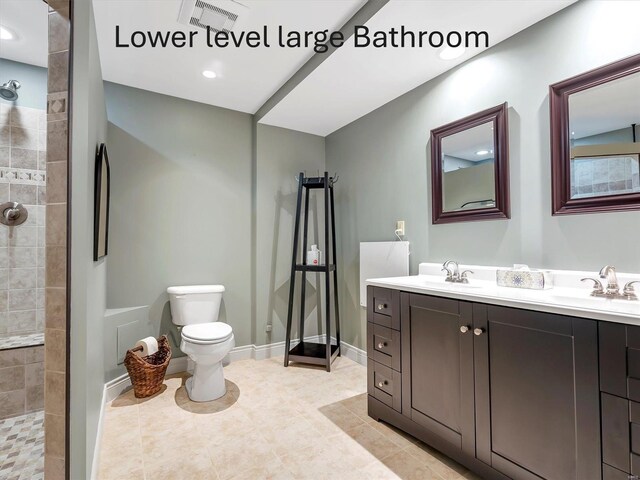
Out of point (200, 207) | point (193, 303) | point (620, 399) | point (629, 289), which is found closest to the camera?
point (620, 399)

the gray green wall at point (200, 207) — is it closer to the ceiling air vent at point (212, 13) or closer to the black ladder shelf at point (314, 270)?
the black ladder shelf at point (314, 270)

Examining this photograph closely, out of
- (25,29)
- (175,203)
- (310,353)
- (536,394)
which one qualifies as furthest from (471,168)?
(25,29)

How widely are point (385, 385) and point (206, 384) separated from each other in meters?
1.27

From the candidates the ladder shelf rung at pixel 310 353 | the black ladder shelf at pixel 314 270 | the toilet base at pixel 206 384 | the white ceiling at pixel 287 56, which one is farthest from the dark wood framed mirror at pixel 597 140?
the toilet base at pixel 206 384

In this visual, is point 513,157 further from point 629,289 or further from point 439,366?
point 439,366

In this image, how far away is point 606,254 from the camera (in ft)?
4.86

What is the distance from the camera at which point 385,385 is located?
196 centimetres

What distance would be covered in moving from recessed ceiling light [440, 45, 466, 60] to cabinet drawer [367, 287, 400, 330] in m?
1.53

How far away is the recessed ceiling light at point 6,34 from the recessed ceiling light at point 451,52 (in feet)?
8.86

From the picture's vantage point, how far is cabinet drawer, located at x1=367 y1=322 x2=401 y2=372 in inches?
74.5

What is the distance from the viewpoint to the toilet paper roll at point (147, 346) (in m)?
2.40

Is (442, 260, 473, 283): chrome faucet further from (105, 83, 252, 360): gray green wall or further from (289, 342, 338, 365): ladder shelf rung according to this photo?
(105, 83, 252, 360): gray green wall

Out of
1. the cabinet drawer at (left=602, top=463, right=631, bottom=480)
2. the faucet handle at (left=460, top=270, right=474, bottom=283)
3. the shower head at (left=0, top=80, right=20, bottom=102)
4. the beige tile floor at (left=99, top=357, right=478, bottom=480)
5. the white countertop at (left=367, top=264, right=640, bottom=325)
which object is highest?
the shower head at (left=0, top=80, right=20, bottom=102)

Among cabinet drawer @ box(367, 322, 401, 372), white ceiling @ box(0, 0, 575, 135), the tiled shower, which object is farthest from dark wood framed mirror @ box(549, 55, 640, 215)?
the tiled shower
